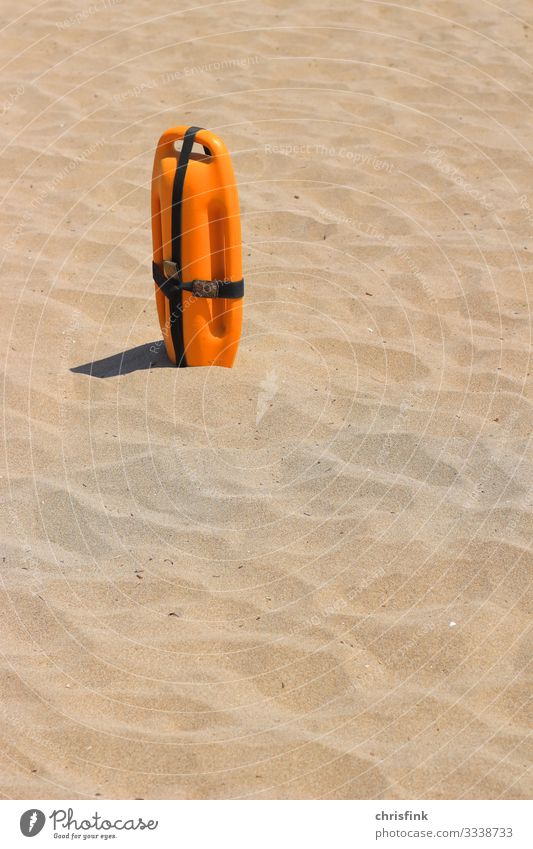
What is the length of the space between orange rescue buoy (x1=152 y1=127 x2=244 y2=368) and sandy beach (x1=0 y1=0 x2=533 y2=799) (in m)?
0.17

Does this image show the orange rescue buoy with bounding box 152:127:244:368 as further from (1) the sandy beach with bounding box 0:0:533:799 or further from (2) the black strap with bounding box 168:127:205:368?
(1) the sandy beach with bounding box 0:0:533:799

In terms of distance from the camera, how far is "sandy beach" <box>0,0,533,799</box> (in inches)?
117

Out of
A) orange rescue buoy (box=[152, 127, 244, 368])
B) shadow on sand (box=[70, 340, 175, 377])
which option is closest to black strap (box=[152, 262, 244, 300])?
orange rescue buoy (box=[152, 127, 244, 368])

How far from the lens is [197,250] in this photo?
4.34 meters

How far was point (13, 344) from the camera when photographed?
15.4 ft

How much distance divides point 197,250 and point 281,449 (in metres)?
0.90

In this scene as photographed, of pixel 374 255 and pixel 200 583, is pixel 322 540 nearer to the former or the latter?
pixel 200 583

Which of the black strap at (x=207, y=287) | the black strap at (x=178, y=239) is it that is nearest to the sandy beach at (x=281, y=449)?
the black strap at (x=178, y=239)

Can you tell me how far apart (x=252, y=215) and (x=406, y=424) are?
2.02m

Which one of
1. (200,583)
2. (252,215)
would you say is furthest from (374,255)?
(200,583)

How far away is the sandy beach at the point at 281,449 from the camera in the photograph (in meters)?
2.98

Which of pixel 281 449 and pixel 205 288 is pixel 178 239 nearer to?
pixel 205 288

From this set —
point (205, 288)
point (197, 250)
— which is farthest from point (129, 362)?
point (197, 250)

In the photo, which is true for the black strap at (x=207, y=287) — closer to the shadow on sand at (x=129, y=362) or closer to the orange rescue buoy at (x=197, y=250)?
the orange rescue buoy at (x=197, y=250)
